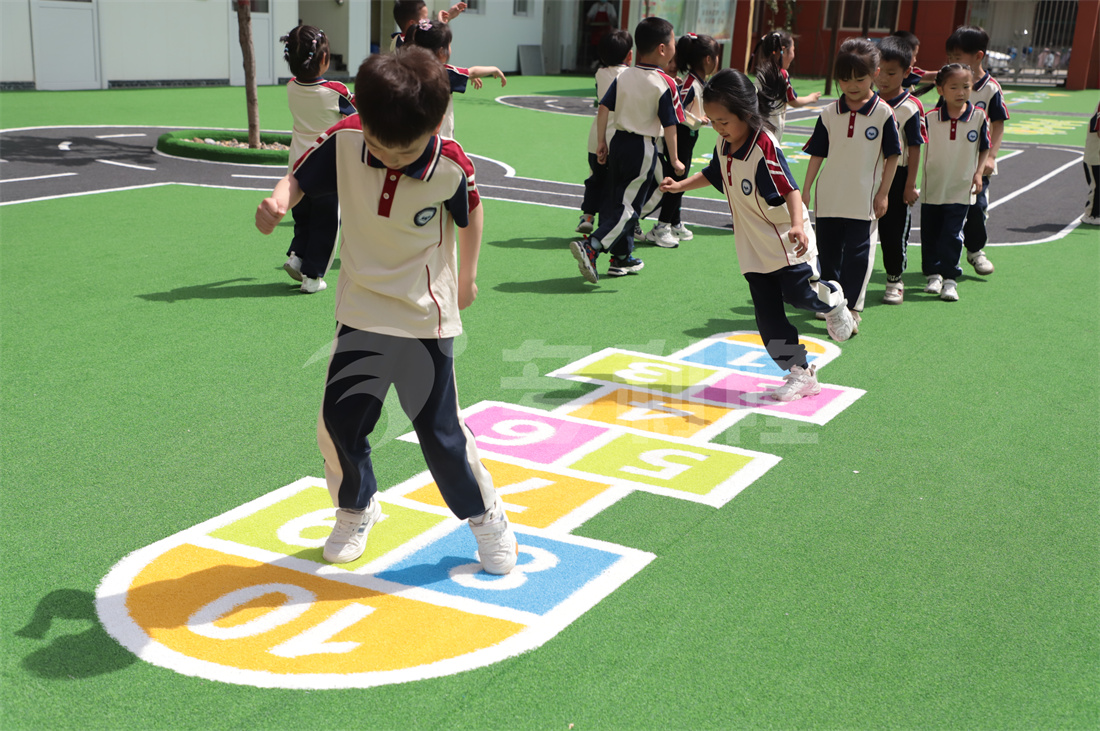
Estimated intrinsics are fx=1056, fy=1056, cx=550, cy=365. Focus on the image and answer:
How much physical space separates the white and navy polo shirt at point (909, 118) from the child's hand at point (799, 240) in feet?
7.64

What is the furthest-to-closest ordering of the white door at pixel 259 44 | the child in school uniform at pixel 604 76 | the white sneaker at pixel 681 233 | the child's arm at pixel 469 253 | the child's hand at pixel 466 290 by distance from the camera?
the white door at pixel 259 44 < the white sneaker at pixel 681 233 < the child in school uniform at pixel 604 76 < the child's hand at pixel 466 290 < the child's arm at pixel 469 253

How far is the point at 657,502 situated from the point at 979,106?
597cm

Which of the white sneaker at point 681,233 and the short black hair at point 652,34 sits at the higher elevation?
the short black hair at point 652,34

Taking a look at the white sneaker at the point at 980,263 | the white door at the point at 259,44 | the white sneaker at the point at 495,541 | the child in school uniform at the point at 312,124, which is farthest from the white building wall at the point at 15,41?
the white sneaker at the point at 495,541

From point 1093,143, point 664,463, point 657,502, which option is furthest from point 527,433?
point 1093,143

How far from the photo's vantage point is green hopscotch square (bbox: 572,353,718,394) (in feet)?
20.3

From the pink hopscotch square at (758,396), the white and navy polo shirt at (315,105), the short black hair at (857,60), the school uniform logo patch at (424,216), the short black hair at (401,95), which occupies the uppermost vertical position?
the short black hair at (857,60)

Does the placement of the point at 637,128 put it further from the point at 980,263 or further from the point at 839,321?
the point at 980,263

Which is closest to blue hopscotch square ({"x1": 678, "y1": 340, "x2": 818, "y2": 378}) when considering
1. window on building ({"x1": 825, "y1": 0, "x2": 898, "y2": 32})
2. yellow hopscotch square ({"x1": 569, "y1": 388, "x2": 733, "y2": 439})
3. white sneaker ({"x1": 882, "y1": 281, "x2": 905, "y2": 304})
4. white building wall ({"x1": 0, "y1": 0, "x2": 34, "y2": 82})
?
yellow hopscotch square ({"x1": 569, "y1": 388, "x2": 733, "y2": 439})

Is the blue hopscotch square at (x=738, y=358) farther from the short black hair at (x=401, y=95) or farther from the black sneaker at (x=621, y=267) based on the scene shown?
the short black hair at (x=401, y=95)

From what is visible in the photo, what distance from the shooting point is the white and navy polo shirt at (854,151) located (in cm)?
698

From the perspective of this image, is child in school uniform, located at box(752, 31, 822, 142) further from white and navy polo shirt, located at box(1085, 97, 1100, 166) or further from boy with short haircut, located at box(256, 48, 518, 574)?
white and navy polo shirt, located at box(1085, 97, 1100, 166)

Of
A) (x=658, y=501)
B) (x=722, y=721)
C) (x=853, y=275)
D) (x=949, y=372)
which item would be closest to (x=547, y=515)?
(x=658, y=501)

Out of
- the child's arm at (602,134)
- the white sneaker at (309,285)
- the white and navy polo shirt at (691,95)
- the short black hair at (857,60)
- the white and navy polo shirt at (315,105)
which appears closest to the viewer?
the short black hair at (857,60)
